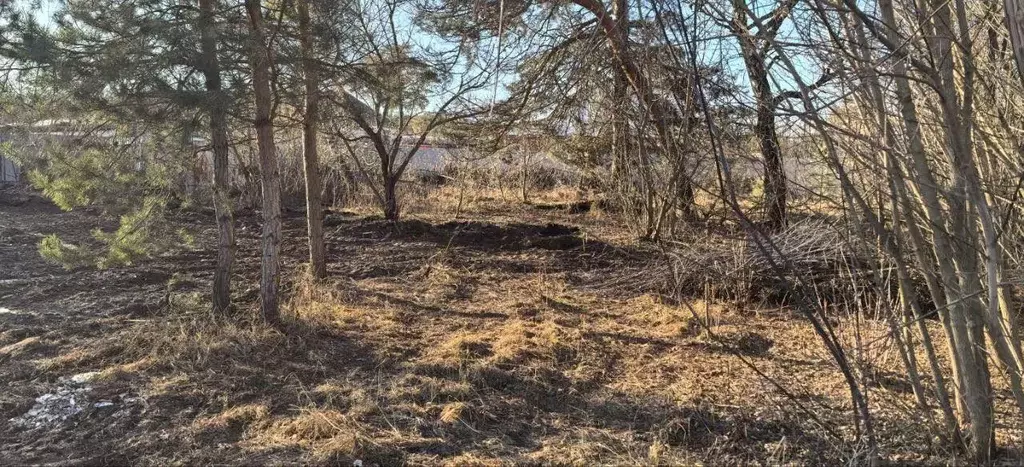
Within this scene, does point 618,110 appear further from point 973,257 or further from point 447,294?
point 973,257

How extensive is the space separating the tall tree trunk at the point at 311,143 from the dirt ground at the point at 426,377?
455 mm

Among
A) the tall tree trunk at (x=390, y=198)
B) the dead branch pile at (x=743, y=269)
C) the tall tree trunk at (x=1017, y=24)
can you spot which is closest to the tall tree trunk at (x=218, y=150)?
the dead branch pile at (x=743, y=269)

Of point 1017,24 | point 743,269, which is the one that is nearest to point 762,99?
point 1017,24

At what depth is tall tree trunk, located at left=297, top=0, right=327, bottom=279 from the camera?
4926mm

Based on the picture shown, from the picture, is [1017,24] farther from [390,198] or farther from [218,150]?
[390,198]

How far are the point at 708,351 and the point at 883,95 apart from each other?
8.30 ft

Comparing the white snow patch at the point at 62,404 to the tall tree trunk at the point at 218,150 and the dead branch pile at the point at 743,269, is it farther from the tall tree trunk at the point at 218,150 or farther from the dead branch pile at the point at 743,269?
the dead branch pile at the point at 743,269

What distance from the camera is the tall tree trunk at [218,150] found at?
4164 mm

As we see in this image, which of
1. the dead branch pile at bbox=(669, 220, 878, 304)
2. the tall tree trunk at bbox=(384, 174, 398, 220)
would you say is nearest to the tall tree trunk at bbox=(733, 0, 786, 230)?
the dead branch pile at bbox=(669, 220, 878, 304)

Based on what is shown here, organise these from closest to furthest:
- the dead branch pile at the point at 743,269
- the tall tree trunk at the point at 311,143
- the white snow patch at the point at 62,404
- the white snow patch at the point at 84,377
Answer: the white snow patch at the point at 62,404, the white snow patch at the point at 84,377, the tall tree trunk at the point at 311,143, the dead branch pile at the point at 743,269

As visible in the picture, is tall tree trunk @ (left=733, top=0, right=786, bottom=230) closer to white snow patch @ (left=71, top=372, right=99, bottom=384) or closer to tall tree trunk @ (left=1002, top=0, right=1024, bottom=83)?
tall tree trunk @ (left=1002, top=0, right=1024, bottom=83)

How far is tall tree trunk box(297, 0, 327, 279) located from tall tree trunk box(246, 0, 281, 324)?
29 centimetres

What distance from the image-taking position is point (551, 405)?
157 inches

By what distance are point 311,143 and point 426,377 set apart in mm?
3312
